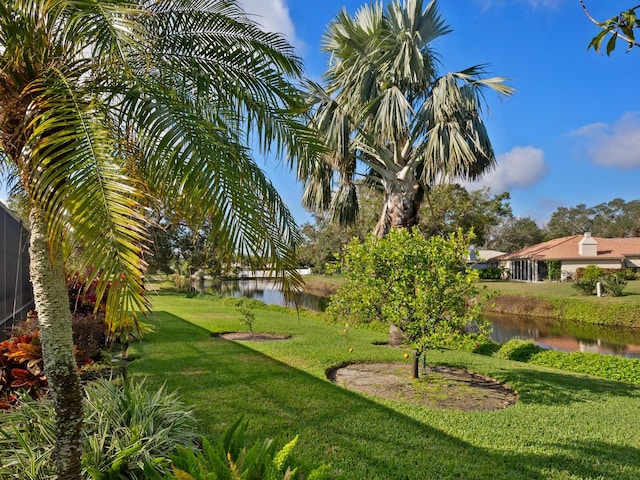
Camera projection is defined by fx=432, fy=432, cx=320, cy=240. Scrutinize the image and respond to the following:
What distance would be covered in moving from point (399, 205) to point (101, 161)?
305 inches

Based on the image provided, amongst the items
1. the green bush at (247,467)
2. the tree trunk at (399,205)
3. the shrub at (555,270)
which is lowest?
the green bush at (247,467)

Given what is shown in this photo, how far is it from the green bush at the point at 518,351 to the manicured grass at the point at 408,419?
5.28 feet

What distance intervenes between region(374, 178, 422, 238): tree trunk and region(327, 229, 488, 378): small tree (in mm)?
2466

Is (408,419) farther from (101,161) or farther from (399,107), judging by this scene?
(399,107)

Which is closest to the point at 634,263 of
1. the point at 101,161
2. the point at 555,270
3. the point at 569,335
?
the point at 555,270

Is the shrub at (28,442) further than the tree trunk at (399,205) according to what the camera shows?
No

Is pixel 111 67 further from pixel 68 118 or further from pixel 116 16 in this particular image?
pixel 68 118

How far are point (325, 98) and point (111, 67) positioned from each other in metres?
7.03

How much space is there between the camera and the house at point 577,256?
32.2m

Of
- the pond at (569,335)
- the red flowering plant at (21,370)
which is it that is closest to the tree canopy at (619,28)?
the red flowering plant at (21,370)

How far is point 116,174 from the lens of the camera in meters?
2.33

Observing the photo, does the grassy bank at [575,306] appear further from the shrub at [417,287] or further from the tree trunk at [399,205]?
the shrub at [417,287]

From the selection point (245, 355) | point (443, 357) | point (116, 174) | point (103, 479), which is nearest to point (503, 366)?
point (443, 357)

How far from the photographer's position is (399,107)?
837cm
